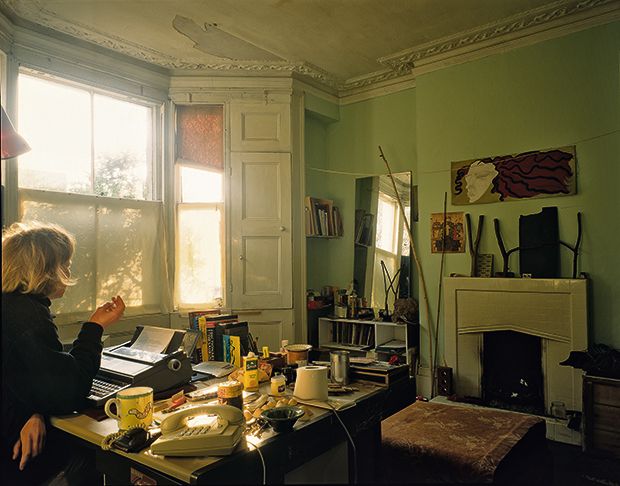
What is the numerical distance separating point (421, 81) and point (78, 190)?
3.02m

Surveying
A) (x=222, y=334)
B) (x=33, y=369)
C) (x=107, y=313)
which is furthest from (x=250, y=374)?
(x=33, y=369)

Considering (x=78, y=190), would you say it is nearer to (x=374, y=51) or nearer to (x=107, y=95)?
(x=107, y=95)

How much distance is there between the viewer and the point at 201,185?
4152mm

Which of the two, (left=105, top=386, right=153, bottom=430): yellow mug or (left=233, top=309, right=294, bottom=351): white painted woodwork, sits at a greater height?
(left=105, top=386, right=153, bottom=430): yellow mug

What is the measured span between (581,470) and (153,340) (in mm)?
2555

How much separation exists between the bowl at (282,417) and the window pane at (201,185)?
2897 mm

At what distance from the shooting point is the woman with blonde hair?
4.85ft

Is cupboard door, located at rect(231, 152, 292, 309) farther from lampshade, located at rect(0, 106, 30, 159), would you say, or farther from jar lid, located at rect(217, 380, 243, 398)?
lampshade, located at rect(0, 106, 30, 159)

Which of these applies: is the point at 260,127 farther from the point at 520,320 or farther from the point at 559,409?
the point at 559,409

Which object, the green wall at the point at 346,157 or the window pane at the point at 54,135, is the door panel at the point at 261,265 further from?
the window pane at the point at 54,135

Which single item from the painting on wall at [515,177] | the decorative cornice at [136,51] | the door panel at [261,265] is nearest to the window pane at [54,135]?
the decorative cornice at [136,51]

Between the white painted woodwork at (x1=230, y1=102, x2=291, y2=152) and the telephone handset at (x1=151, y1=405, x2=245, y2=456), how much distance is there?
3.07 metres

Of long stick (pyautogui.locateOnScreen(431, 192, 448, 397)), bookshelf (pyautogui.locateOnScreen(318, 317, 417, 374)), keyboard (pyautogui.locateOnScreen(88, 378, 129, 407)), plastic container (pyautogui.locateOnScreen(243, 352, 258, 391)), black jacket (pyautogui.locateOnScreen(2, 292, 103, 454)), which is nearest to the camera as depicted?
black jacket (pyautogui.locateOnScreen(2, 292, 103, 454))

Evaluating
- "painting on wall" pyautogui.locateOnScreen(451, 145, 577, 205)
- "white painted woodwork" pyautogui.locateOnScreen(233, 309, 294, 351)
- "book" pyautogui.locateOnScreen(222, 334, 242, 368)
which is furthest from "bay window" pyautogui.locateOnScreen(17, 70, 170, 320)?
"painting on wall" pyautogui.locateOnScreen(451, 145, 577, 205)
